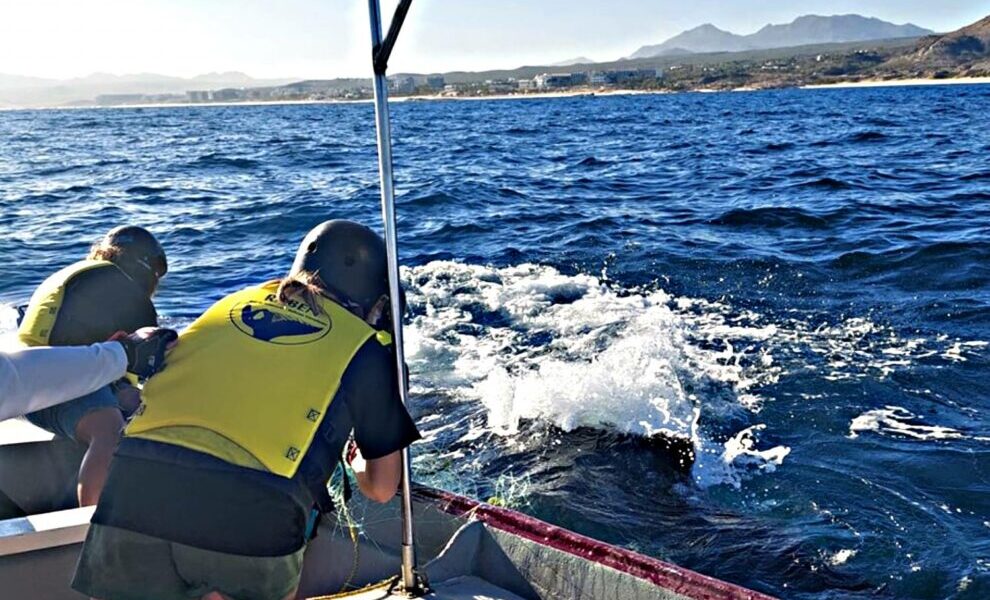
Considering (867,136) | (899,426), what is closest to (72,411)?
(899,426)

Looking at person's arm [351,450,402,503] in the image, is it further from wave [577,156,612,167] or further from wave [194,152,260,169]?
wave [194,152,260,169]

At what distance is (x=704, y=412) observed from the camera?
24.9ft

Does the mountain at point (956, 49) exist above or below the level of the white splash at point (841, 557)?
above

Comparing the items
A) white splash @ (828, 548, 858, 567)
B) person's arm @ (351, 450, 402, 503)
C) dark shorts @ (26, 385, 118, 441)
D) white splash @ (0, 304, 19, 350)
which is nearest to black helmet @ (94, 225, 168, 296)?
dark shorts @ (26, 385, 118, 441)

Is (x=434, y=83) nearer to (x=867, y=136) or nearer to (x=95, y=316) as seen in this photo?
(x=867, y=136)

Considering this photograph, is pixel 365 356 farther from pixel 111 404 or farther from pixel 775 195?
pixel 775 195

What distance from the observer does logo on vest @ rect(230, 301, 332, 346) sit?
2.44 metres

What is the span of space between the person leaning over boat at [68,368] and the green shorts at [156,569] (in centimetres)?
37

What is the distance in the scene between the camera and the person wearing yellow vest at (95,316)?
160 inches

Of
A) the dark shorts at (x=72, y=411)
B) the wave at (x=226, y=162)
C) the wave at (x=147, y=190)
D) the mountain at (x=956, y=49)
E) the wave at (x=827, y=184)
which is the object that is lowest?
the wave at (x=827, y=184)

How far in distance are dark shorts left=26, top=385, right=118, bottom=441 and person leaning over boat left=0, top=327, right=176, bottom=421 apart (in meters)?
1.89

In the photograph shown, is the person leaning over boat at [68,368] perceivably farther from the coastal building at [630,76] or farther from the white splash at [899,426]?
the coastal building at [630,76]

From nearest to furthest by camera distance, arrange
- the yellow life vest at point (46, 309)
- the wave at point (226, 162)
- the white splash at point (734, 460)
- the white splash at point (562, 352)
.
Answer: the yellow life vest at point (46, 309) → the white splash at point (734, 460) → the white splash at point (562, 352) → the wave at point (226, 162)

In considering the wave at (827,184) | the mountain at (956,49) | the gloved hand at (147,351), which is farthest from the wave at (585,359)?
the mountain at (956,49)
